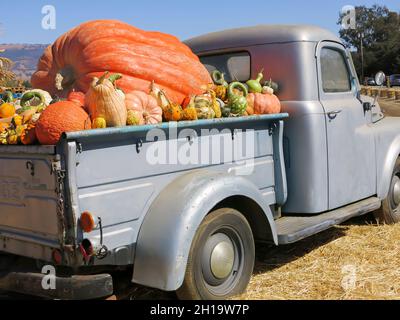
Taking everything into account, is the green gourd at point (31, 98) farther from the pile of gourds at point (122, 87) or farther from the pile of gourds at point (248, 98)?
the pile of gourds at point (248, 98)

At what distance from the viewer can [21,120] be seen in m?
3.71

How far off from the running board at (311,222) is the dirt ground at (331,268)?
39cm

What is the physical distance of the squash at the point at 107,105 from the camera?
335cm

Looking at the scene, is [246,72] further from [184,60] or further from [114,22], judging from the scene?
[114,22]

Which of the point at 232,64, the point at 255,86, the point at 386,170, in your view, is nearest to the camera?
the point at 255,86

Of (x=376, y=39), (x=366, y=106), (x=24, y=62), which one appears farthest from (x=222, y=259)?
(x=376, y=39)

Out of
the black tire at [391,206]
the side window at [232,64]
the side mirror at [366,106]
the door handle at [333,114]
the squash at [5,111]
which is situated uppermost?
the side window at [232,64]

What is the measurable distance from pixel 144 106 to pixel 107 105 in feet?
1.48

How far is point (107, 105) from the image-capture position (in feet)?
11.0

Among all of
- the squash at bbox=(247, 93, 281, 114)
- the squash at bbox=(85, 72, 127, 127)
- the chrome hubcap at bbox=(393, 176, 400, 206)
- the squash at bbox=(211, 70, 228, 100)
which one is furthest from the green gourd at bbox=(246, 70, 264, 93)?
the chrome hubcap at bbox=(393, 176, 400, 206)

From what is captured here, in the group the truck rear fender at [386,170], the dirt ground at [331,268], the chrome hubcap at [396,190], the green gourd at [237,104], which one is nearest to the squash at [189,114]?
the green gourd at [237,104]

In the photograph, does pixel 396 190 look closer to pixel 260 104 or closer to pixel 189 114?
pixel 260 104

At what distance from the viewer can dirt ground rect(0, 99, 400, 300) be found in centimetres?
407
